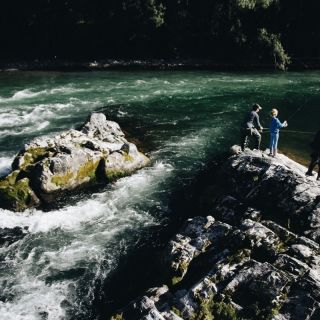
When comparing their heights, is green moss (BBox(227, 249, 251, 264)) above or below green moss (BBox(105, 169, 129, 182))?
above

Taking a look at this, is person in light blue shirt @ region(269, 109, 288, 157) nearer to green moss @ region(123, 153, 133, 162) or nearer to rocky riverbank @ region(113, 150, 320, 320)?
rocky riverbank @ region(113, 150, 320, 320)

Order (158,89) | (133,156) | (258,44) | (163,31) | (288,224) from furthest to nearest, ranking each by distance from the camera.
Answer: (163,31) < (258,44) < (158,89) < (133,156) < (288,224)

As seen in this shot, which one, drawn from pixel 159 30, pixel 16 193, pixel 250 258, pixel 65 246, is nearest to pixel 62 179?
pixel 16 193

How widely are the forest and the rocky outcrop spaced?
29552 millimetres

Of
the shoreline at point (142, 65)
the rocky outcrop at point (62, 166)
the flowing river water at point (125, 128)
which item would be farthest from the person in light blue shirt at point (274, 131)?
the shoreline at point (142, 65)

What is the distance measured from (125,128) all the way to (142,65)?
2277cm

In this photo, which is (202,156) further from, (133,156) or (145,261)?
(145,261)

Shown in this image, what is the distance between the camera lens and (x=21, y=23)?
49625 mm

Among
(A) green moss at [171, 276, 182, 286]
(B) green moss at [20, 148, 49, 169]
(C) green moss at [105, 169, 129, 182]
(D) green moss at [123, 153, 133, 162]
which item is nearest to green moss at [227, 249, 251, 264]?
(A) green moss at [171, 276, 182, 286]

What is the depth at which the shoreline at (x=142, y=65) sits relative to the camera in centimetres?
4400

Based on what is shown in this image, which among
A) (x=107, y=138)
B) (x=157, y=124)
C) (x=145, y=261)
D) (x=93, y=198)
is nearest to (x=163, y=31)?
(x=157, y=124)

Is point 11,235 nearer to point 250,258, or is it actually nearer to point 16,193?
point 16,193

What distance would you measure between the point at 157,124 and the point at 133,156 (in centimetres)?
661

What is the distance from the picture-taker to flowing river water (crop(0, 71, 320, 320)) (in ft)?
41.5
